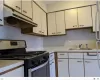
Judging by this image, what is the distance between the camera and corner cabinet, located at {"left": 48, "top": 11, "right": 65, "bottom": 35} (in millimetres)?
3143

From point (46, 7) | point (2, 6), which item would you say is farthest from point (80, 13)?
point (2, 6)

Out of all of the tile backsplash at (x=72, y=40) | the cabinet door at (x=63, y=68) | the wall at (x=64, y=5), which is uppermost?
the wall at (x=64, y=5)

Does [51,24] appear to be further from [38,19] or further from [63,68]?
[63,68]

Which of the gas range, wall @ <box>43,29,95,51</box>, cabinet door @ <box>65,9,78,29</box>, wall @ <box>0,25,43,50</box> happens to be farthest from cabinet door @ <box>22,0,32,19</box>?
wall @ <box>43,29,95,51</box>

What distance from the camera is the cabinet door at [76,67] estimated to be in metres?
2.62

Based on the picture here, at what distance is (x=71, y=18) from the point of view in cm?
308

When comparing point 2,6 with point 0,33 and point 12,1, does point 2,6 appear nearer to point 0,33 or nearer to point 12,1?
point 12,1

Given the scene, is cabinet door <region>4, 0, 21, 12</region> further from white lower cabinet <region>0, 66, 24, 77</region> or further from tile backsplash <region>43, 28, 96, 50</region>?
tile backsplash <region>43, 28, 96, 50</region>

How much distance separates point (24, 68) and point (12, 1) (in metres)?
0.99

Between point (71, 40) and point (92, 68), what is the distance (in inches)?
40.4

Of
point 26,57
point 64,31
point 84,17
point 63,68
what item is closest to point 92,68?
point 63,68

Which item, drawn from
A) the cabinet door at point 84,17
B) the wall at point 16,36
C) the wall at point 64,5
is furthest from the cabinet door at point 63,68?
the wall at point 64,5

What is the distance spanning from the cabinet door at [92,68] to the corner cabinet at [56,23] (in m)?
1.05

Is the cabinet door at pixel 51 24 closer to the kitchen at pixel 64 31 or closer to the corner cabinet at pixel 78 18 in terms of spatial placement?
the kitchen at pixel 64 31
